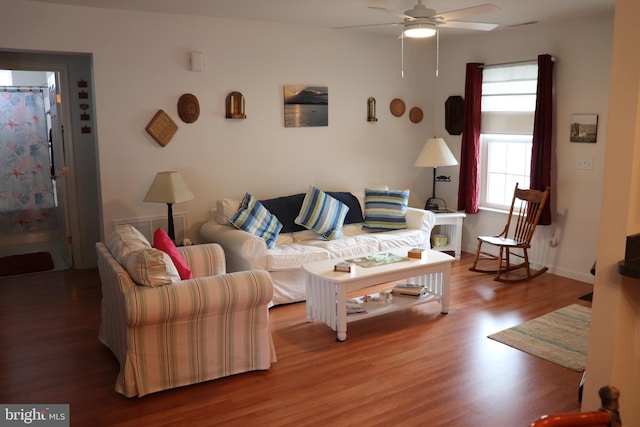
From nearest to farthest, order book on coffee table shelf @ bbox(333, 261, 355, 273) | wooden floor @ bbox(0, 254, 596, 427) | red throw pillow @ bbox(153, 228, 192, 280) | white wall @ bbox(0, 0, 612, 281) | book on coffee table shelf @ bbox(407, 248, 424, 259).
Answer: wooden floor @ bbox(0, 254, 596, 427), red throw pillow @ bbox(153, 228, 192, 280), book on coffee table shelf @ bbox(333, 261, 355, 273), book on coffee table shelf @ bbox(407, 248, 424, 259), white wall @ bbox(0, 0, 612, 281)

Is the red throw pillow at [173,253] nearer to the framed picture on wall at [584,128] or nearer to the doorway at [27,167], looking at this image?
the doorway at [27,167]

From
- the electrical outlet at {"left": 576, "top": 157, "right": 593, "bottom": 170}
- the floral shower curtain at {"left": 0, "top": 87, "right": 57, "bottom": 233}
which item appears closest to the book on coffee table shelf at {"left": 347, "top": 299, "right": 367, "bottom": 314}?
the electrical outlet at {"left": 576, "top": 157, "right": 593, "bottom": 170}

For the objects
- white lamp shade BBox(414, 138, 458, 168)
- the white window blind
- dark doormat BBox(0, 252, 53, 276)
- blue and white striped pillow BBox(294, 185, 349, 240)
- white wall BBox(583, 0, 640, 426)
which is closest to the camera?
white wall BBox(583, 0, 640, 426)

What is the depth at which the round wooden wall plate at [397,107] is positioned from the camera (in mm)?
6607

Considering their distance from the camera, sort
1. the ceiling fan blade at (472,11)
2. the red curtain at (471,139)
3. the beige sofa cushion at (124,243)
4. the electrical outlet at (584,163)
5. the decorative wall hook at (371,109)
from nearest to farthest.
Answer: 1. the beige sofa cushion at (124,243)
2. the ceiling fan blade at (472,11)
3. the electrical outlet at (584,163)
4. the red curtain at (471,139)
5. the decorative wall hook at (371,109)

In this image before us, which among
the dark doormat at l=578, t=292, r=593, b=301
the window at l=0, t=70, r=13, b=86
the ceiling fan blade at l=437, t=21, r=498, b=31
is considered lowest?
the dark doormat at l=578, t=292, r=593, b=301

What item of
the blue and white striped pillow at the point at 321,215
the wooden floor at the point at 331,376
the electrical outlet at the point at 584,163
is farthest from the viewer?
the blue and white striped pillow at the point at 321,215

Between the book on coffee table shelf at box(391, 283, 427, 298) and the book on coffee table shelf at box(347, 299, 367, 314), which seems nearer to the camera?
the book on coffee table shelf at box(347, 299, 367, 314)

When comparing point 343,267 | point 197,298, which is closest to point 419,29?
point 343,267

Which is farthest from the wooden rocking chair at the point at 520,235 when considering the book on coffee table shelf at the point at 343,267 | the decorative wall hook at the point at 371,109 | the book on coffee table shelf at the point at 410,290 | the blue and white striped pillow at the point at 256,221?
the blue and white striped pillow at the point at 256,221

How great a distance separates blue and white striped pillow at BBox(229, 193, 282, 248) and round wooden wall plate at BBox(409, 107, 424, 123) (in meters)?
2.42

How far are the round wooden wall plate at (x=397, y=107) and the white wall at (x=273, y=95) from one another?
8 centimetres

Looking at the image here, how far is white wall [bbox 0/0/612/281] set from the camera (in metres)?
4.97

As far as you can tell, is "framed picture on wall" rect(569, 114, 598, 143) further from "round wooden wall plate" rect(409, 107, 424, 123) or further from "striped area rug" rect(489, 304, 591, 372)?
"round wooden wall plate" rect(409, 107, 424, 123)
